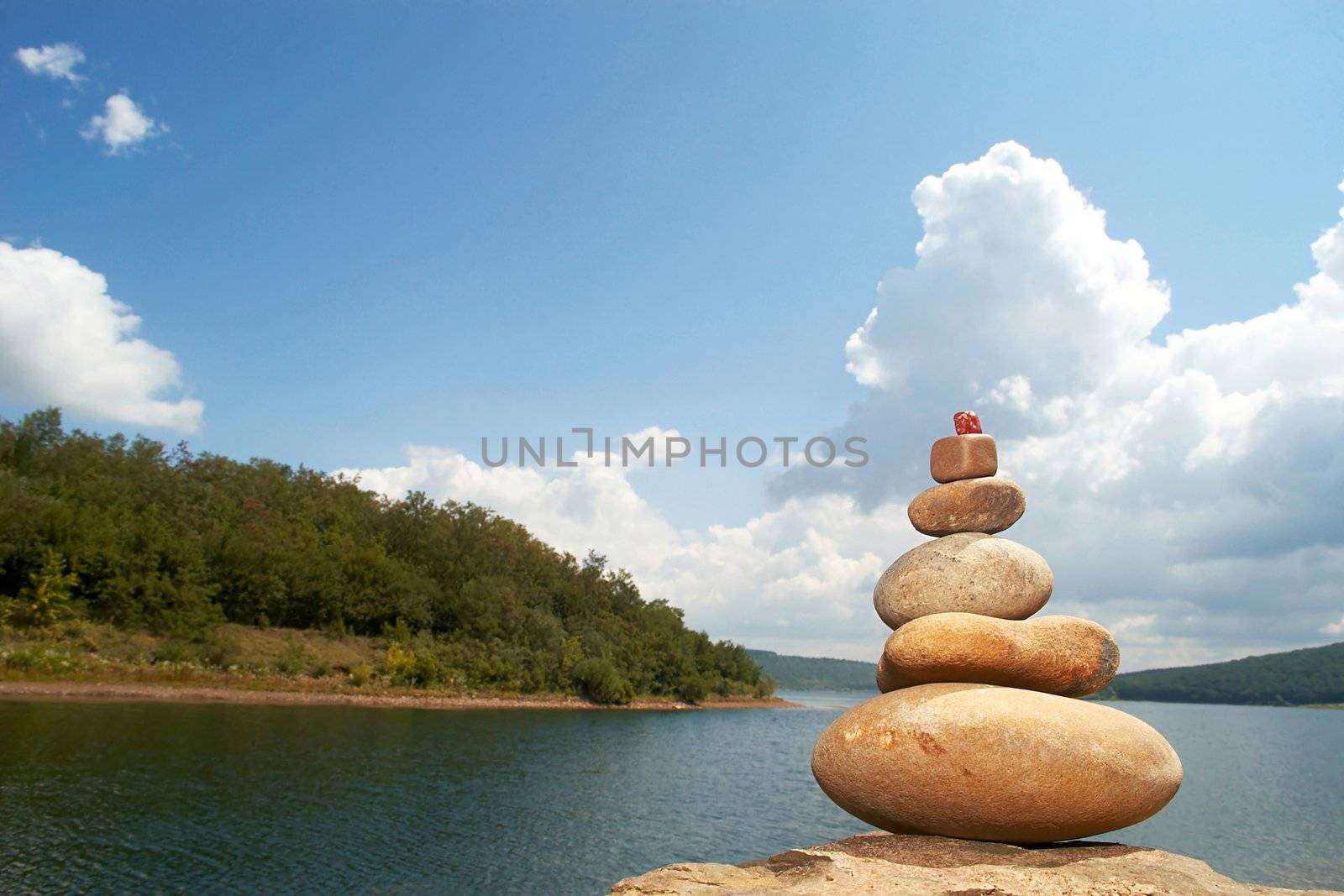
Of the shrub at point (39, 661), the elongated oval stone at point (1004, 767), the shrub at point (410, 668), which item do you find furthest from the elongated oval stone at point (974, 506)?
the shrub at point (410, 668)

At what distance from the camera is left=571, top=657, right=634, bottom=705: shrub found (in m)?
95.2

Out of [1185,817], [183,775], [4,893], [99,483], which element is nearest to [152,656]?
[99,483]

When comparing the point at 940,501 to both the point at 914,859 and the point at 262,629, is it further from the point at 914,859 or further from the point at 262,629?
the point at 262,629

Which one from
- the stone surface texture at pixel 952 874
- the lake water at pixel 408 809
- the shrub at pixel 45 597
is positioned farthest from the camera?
the shrub at pixel 45 597

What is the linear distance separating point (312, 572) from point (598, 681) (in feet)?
111

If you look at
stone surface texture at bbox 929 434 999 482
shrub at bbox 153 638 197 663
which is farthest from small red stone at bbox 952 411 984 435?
shrub at bbox 153 638 197 663

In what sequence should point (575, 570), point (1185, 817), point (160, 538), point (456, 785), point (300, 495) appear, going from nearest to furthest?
point (456, 785) < point (1185, 817) < point (160, 538) < point (300, 495) < point (575, 570)

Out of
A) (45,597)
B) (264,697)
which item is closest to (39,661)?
(45,597)

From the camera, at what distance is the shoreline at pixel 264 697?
49.3 meters

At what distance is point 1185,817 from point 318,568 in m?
78.0

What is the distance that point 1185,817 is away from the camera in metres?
33.2

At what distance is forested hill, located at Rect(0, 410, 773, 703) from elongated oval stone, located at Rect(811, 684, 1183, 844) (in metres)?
71.3

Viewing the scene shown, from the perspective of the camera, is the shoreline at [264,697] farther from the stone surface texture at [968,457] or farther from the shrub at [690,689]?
the stone surface texture at [968,457]

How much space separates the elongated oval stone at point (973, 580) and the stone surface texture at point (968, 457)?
0.99 m
